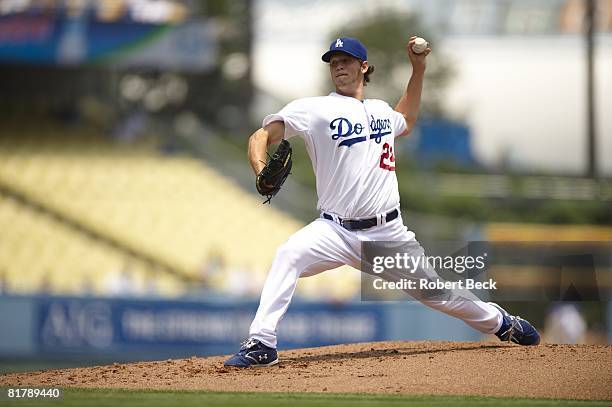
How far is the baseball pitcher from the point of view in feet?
20.6

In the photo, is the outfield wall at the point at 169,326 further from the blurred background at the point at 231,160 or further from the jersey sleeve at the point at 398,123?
the jersey sleeve at the point at 398,123

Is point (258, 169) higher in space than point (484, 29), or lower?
lower

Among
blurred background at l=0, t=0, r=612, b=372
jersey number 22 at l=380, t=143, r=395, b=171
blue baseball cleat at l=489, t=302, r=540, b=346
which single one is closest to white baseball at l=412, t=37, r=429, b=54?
jersey number 22 at l=380, t=143, r=395, b=171

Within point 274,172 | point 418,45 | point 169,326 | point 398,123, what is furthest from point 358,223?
point 169,326

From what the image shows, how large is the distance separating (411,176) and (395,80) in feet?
16.4

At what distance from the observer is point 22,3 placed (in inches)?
800

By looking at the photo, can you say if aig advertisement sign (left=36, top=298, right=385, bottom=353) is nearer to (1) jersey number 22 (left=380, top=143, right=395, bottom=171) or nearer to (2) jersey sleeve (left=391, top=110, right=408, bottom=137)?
(2) jersey sleeve (left=391, top=110, right=408, bottom=137)

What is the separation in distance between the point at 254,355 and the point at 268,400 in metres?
0.86

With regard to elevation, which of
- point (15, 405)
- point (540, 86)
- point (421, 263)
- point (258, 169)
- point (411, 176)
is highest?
point (540, 86)

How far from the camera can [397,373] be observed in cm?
634

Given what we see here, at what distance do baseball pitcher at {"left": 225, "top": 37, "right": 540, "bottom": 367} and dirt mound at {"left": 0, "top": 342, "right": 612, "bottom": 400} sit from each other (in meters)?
0.31

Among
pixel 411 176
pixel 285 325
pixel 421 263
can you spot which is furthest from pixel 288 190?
pixel 421 263

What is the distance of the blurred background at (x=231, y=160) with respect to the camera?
1449 centimetres

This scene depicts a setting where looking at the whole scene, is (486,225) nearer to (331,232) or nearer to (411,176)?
(411,176)
